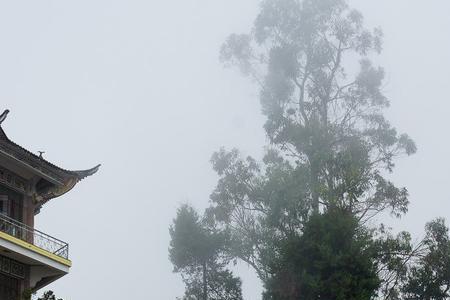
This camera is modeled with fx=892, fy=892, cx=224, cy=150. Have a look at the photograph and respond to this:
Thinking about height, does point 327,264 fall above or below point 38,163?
below

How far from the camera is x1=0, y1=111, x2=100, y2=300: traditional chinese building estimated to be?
102 feet

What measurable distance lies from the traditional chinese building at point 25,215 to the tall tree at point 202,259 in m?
16.4

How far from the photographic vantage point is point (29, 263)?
3209 cm

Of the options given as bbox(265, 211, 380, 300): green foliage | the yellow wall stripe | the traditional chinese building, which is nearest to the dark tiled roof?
the traditional chinese building

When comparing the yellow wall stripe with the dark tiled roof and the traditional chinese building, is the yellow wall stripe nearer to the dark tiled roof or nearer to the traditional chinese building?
the traditional chinese building

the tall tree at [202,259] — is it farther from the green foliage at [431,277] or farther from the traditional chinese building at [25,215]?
the traditional chinese building at [25,215]

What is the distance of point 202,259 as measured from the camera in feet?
166

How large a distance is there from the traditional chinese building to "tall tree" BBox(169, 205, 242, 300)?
53.8 feet

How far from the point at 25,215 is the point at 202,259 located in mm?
18676

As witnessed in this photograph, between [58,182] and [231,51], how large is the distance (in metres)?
23.5

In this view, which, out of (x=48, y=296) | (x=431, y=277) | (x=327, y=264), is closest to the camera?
(x=48, y=296)

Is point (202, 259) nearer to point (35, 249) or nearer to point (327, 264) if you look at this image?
point (327, 264)

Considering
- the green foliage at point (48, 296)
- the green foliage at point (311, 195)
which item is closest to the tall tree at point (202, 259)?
the green foliage at point (311, 195)

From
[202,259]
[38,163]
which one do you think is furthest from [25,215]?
[202,259]
